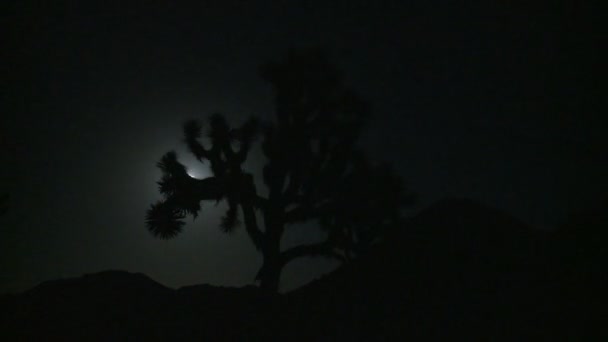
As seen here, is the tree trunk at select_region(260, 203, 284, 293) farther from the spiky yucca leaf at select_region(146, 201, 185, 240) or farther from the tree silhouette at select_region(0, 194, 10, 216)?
the tree silhouette at select_region(0, 194, 10, 216)

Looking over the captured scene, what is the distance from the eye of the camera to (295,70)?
11078mm

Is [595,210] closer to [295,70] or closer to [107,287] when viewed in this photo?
[295,70]


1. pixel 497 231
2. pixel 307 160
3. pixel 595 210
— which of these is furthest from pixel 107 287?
pixel 595 210

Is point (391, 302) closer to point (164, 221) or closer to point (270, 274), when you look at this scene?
point (270, 274)

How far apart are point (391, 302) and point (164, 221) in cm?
520

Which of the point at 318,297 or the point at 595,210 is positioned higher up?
the point at 595,210

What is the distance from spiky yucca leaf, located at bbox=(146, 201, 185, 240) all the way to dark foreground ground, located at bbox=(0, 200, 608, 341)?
3.67ft

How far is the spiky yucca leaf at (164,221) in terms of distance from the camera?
9.43m

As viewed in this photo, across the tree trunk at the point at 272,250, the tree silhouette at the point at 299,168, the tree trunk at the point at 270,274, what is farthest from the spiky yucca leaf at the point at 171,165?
the tree trunk at the point at 270,274

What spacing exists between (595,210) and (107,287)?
10.00 meters

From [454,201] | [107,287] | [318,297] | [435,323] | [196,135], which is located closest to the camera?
[435,323]

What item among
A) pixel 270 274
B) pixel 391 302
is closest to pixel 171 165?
pixel 270 274

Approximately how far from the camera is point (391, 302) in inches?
363

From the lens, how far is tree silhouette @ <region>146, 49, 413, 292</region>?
10.5m
